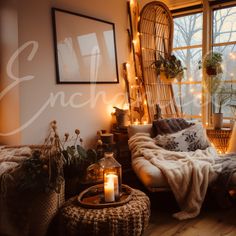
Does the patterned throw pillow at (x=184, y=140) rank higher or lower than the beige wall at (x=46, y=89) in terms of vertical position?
lower

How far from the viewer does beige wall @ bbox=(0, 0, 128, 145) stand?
2727 mm

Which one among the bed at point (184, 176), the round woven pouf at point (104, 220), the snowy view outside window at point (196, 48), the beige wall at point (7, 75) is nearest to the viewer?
the round woven pouf at point (104, 220)

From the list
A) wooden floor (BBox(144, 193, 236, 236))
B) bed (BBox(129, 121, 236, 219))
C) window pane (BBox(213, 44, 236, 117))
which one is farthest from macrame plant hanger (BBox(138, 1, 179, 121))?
wooden floor (BBox(144, 193, 236, 236))

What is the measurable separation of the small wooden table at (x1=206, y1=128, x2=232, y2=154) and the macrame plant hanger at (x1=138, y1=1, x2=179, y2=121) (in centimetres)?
58

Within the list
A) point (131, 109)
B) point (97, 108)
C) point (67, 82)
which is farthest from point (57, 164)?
point (131, 109)

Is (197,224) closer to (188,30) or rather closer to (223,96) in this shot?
(223,96)

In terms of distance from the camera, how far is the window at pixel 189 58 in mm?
4133

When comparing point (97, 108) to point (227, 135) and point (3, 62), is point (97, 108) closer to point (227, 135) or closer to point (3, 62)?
point (3, 62)

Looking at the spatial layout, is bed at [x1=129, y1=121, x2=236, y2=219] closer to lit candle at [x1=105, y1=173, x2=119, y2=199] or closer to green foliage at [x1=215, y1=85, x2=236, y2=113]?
lit candle at [x1=105, y1=173, x2=119, y2=199]

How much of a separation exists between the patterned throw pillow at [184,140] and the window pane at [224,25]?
4.94ft

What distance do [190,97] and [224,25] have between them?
107cm

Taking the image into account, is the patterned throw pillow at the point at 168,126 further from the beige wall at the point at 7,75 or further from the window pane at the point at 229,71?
the beige wall at the point at 7,75

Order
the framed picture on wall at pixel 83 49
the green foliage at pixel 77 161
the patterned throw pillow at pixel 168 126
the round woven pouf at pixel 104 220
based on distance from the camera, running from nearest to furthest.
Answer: the round woven pouf at pixel 104 220
the green foliage at pixel 77 161
the framed picture on wall at pixel 83 49
the patterned throw pillow at pixel 168 126

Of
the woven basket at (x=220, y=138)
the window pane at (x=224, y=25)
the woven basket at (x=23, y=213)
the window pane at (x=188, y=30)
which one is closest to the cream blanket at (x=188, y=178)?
the woven basket at (x=220, y=138)
